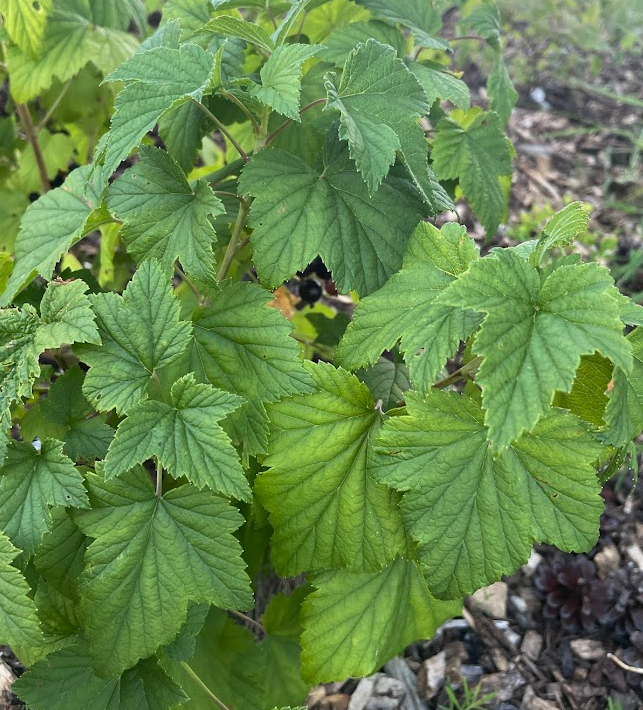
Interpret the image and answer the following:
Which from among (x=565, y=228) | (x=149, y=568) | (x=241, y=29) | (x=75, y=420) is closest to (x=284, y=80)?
(x=241, y=29)

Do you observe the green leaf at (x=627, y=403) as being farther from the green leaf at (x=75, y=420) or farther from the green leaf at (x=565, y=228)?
the green leaf at (x=75, y=420)

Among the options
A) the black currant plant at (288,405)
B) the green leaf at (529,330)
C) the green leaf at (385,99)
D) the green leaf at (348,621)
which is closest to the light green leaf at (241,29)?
the black currant plant at (288,405)

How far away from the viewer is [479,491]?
1.30 meters

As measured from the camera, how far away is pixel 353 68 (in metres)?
1.36

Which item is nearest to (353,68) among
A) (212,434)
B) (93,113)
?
(212,434)

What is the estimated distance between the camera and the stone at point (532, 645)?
2.46m

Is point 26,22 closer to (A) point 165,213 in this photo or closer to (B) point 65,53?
(B) point 65,53

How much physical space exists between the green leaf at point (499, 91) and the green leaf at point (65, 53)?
3.80 feet

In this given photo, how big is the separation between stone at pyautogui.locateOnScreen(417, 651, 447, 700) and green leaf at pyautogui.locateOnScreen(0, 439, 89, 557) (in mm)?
1563

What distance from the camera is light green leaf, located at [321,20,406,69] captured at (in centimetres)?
170

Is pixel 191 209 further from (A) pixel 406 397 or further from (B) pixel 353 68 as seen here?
(A) pixel 406 397

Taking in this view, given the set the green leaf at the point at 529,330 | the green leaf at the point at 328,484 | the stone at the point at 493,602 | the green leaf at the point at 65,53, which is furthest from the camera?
the stone at the point at 493,602

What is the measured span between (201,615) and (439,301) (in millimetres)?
839

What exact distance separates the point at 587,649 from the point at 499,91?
192 centimetres
